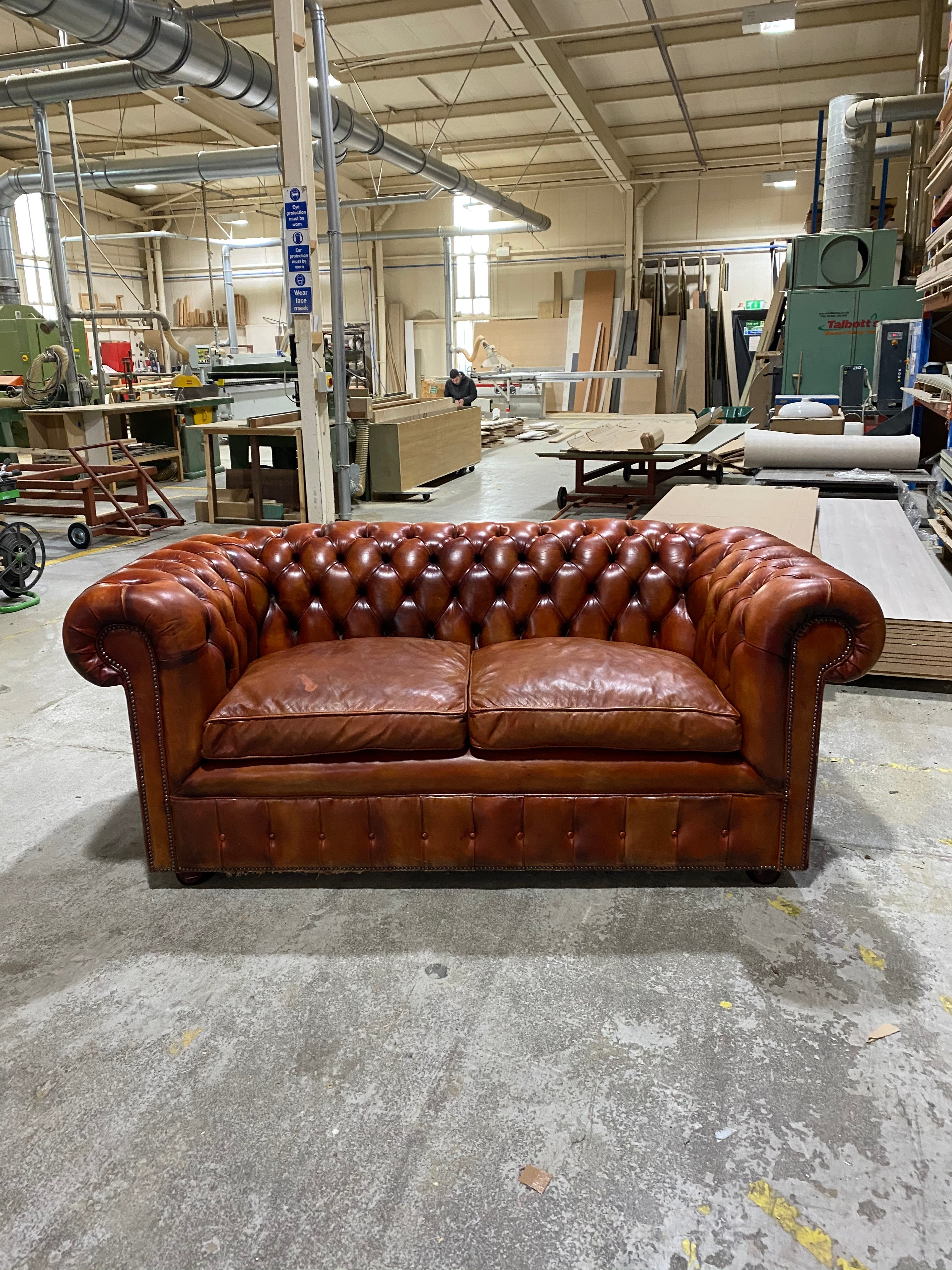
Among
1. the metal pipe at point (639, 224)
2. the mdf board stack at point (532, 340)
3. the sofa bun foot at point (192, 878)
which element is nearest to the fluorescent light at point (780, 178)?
the metal pipe at point (639, 224)

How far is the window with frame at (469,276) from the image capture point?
16938mm

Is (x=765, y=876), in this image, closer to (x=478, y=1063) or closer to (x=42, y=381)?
(x=478, y=1063)

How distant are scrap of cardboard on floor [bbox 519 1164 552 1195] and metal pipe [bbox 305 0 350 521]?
187 inches

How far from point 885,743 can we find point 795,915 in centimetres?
118

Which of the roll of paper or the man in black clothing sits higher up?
the man in black clothing

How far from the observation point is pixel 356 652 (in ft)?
8.34

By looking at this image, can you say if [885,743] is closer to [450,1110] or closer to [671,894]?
[671,894]

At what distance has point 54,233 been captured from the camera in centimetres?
820

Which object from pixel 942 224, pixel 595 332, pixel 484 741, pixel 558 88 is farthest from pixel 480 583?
pixel 595 332

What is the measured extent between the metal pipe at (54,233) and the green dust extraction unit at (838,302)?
636cm

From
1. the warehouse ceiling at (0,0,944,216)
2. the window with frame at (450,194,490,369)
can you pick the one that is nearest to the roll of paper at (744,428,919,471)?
the warehouse ceiling at (0,0,944,216)

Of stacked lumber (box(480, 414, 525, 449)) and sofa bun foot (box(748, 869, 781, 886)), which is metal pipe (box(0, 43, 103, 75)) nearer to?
stacked lumber (box(480, 414, 525, 449))

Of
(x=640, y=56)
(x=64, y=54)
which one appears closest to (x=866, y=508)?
(x=64, y=54)

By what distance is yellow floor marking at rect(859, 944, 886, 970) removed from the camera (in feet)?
6.51
